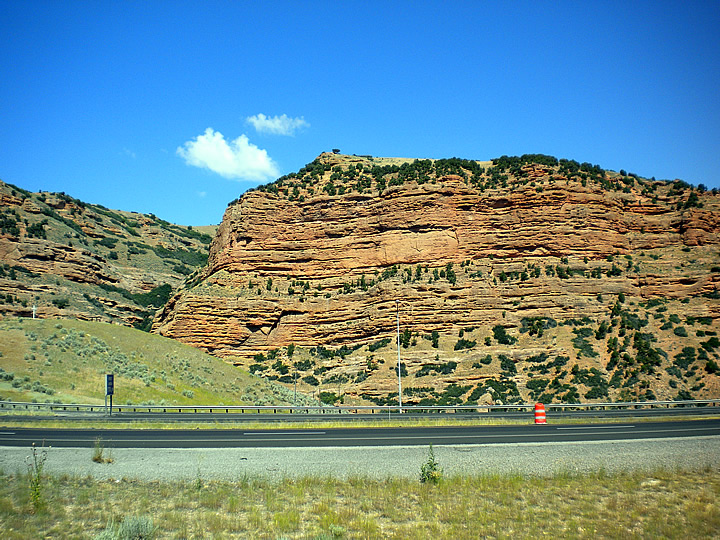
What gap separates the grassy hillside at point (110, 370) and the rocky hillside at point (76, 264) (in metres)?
20.6

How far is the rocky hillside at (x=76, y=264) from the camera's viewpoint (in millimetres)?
66000

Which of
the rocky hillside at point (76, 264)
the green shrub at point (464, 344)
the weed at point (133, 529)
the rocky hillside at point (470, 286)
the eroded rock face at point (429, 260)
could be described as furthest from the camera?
the rocky hillside at point (76, 264)

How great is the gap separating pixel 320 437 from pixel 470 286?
3845 cm

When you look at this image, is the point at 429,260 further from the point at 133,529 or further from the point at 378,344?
the point at 133,529

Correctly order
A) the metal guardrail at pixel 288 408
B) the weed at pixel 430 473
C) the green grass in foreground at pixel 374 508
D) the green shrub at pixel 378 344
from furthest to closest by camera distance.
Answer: the green shrub at pixel 378 344 → the metal guardrail at pixel 288 408 → the weed at pixel 430 473 → the green grass in foreground at pixel 374 508

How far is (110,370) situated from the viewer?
40.5 meters

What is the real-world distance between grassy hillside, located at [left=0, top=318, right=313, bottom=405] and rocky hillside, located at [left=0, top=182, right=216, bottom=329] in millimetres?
20645

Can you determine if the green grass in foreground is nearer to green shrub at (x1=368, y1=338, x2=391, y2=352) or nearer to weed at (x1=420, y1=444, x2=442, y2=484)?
weed at (x1=420, y1=444, x2=442, y2=484)

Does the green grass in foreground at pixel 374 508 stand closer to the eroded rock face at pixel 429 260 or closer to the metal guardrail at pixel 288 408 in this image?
the metal guardrail at pixel 288 408

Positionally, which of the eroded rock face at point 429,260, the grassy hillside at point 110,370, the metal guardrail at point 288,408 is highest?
the eroded rock face at point 429,260

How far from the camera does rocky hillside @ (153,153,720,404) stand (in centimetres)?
4697

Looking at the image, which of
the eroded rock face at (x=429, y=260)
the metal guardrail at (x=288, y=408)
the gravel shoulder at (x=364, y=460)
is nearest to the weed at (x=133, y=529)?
the gravel shoulder at (x=364, y=460)

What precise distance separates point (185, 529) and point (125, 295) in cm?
7942

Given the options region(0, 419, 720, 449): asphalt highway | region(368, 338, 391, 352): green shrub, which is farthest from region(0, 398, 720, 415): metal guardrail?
region(368, 338, 391, 352): green shrub
